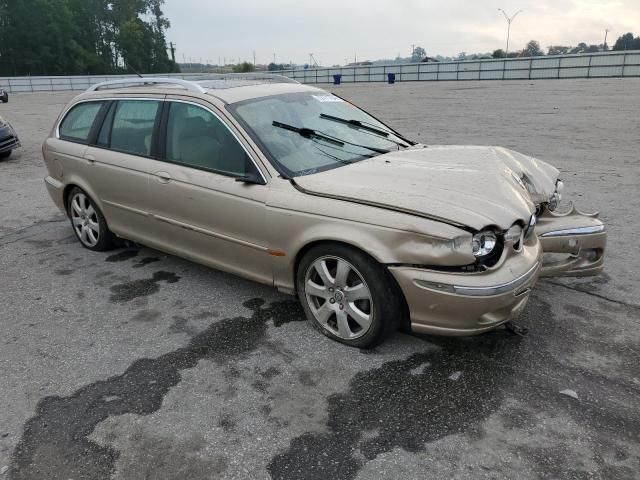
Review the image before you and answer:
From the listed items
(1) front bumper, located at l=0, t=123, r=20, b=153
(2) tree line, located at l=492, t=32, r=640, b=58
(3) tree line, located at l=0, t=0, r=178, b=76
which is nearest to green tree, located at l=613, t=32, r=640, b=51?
(2) tree line, located at l=492, t=32, r=640, b=58

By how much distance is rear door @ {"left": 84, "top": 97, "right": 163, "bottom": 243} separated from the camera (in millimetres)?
4434

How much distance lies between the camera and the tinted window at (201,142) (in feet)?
12.5

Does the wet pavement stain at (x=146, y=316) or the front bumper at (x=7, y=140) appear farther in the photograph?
the front bumper at (x=7, y=140)

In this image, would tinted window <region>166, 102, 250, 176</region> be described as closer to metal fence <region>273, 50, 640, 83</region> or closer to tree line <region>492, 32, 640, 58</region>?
metal fence <region>273, 50, 640, 83</region>

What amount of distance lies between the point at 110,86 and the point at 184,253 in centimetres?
205

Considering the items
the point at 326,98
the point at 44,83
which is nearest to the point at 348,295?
the point at 326,98

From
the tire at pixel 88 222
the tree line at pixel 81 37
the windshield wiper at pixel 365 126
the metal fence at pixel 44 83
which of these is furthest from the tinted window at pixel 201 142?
the tree line at pixel 81 37

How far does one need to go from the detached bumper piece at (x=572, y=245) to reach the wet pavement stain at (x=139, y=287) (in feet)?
9.90

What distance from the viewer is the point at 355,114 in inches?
185

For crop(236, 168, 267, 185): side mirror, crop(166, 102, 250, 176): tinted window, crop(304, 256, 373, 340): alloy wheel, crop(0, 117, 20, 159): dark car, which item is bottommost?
crop(304, 256, 373, 340): alloy wheel

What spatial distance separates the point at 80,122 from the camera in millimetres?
5270

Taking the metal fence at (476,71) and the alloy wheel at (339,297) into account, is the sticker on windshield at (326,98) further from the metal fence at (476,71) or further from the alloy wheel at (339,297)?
the metal fence at (476,71)

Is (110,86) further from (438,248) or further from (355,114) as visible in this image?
(438,248)

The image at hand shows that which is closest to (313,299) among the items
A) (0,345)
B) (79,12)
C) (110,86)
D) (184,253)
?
(184,253)
